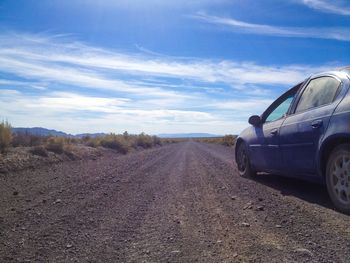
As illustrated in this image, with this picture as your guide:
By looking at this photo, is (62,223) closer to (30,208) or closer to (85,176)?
(30,208)

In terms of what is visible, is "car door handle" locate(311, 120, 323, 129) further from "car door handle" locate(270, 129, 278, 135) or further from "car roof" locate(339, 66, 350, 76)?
"car door handle" locate(270, 129, 278, 135)

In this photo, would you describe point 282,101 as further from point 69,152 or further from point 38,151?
point 69,152

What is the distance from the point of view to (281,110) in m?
7.26

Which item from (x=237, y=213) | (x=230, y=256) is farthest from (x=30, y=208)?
(x=230, y=256)

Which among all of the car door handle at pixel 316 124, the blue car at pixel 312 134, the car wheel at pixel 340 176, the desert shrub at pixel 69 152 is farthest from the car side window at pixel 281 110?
the desert shrub at pixel 69 152

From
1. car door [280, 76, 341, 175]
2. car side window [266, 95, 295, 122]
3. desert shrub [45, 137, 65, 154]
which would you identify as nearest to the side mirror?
car side window [266, 95, 295, 122]

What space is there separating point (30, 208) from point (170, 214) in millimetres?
2140

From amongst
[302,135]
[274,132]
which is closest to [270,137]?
[274,132]

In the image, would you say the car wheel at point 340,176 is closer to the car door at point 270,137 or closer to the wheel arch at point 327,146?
the wheel arch at point 327,146

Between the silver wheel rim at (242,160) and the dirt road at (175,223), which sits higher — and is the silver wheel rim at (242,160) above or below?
above

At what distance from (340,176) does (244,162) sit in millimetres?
3926

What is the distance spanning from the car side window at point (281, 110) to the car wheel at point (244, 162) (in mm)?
1072

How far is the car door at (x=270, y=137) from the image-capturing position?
6852 millimetres

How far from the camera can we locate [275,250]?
3.74 metres
